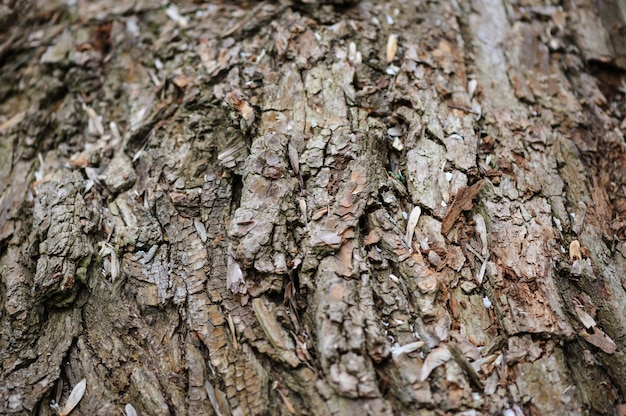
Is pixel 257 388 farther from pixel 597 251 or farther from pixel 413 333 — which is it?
pixel 597 251

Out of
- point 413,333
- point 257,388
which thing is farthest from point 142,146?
point 413,333

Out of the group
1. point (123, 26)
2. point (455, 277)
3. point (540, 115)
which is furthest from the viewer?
point (123, 26)

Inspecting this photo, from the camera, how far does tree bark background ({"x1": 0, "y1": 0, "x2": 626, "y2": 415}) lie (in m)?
2.44

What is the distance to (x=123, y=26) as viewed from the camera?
13.1ft

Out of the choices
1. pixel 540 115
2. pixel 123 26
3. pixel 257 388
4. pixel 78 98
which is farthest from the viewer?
pixel 123 26

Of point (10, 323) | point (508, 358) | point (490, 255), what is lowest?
point (10, 323)

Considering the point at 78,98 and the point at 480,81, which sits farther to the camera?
the point at 78,98

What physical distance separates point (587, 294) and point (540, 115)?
1.31 meters

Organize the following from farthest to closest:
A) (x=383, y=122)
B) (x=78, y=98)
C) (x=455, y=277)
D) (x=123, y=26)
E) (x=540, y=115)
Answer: (x=123, y=26) → (x=78, y=98) → (x=540, y=115) → (x=383, y=122) → (x=455, y=277)

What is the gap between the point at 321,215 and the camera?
8.80 feet

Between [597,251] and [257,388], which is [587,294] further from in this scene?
[257,388]

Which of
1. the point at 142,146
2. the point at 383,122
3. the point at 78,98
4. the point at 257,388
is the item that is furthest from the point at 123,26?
the point at 257,388

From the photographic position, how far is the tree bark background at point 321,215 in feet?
8.00

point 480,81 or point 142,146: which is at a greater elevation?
point 480,81
